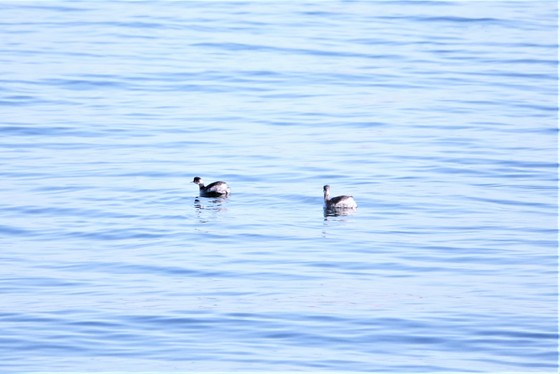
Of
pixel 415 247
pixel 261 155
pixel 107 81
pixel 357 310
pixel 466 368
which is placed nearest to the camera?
pixel 466 368

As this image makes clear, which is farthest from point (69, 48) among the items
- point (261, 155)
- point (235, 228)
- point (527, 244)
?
point (527, 244)

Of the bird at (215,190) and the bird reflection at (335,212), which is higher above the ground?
the bird at (215,190)

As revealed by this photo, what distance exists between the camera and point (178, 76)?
36.0m

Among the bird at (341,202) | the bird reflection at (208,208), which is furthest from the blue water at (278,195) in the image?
the bird at (341,202)

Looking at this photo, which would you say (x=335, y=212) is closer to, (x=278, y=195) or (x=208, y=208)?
(x=278, y=195)

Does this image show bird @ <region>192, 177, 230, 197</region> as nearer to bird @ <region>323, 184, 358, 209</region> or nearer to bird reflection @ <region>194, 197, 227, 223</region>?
bird reflection @ <region>194, 197, 227, 223</region>

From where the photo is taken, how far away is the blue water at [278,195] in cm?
1441

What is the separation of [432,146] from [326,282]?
10881 mm

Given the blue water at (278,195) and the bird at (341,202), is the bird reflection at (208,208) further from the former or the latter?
the bird at (341,202)

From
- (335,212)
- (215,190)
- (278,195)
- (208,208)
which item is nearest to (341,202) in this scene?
(335,212)

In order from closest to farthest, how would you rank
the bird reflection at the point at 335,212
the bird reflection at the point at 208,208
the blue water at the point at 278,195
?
the blue water at the point at 278,195, the bird reflection at the point at 335,212, the bird reflection at the point at 208,208

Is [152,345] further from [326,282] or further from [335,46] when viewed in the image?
[335,46]

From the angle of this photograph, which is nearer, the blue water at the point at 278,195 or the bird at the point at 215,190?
the blue water at the point at 278,195

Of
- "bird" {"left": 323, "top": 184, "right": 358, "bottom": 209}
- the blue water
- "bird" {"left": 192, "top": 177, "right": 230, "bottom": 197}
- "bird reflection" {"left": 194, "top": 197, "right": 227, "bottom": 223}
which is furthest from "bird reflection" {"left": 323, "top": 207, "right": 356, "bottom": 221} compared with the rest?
"bird" {"left": 192, "top": 177, "right": 230, "bottom": 197}
